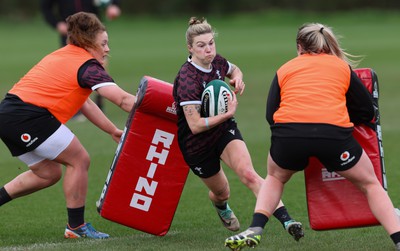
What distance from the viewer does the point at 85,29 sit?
7039mm

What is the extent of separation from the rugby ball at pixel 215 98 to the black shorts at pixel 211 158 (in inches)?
9.8

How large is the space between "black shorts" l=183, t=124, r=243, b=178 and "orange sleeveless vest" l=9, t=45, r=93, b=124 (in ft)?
3.12

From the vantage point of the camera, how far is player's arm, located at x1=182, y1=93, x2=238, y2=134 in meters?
6.39

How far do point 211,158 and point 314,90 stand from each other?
111cm

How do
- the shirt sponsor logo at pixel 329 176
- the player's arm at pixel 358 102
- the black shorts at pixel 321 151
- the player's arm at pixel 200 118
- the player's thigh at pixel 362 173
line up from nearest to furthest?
the black shorts at pixel 321 151 < the player's thigh at pixel 362 173 < the player's arm at pixel 358 102 < the player's arm at pixel 200 118 < the shirt sponsor logo at pixel 329 176

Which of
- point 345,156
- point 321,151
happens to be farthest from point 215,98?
point 345,156

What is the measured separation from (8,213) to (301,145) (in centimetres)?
340

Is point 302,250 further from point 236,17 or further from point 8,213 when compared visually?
point 236,17

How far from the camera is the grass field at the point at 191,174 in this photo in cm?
688

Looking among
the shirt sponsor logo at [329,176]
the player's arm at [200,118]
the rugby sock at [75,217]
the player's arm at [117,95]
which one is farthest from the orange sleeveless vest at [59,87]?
the shirt sponsor logo at [329,176]

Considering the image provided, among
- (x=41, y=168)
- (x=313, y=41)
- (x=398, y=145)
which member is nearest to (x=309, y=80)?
(x=313, y=41)

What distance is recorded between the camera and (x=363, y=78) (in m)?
6.48

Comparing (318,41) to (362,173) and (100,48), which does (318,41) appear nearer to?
(362,173)

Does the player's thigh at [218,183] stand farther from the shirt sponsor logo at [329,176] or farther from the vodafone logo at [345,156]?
the vodafone logo at [345,156]
